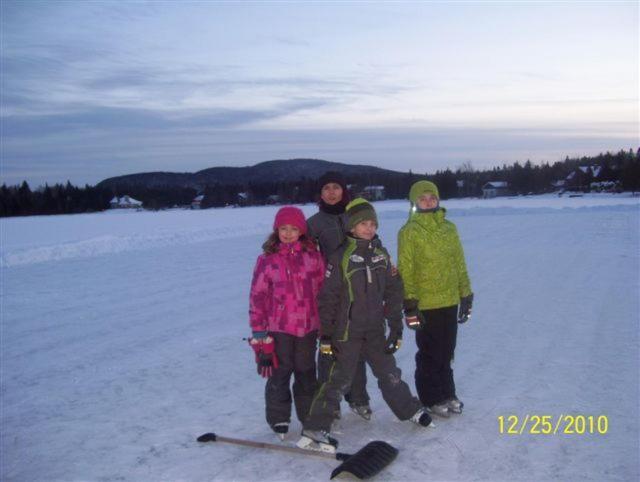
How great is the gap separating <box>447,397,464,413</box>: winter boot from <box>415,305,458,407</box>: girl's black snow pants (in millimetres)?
36

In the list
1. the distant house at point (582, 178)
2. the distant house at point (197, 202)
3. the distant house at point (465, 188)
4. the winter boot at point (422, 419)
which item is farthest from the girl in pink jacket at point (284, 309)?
the distant house at point (465, 188)

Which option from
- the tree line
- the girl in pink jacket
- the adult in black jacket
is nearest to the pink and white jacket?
the girl in pink jacket

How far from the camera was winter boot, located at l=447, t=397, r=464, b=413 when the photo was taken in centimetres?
448

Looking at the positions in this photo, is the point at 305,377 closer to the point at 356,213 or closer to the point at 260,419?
the point at 260,419

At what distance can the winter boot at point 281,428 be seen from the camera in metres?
4.15

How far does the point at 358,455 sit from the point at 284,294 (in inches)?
44.4

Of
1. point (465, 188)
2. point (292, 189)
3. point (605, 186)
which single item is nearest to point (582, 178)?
point (605, 186)

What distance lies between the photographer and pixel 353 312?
4051 millimetres

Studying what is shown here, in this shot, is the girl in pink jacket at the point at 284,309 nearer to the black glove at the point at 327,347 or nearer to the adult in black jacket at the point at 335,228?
the black glove at the point at 327,347

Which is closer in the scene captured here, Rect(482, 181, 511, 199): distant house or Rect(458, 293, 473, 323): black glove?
Rect(458, 293, 473, 323): black glove

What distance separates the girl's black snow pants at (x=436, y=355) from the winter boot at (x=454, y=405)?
36 mm

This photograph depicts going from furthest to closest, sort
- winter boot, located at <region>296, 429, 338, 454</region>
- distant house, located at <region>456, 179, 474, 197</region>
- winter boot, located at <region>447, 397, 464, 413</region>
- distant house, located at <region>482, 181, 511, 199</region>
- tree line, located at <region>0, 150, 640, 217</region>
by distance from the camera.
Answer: distant house, located at <region>456, 179, 474, 197</region>
distant house, located at <region>482, 181, 511, 199</region>
tree line, located at <region>0, 150, 640, 217</region>
winter boot, located at <region>447, 397, 464, 413</region>
winter boot, located at <region>296, 429, 338, 454</region>

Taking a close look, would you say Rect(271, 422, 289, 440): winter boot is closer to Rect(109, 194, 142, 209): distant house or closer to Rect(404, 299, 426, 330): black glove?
Rect(404, 299, 426, 330): black glove

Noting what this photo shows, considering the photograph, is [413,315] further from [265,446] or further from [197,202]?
[197,202]
